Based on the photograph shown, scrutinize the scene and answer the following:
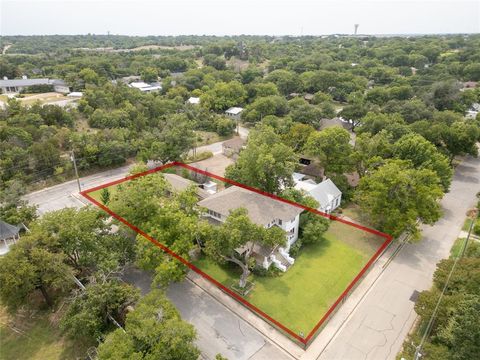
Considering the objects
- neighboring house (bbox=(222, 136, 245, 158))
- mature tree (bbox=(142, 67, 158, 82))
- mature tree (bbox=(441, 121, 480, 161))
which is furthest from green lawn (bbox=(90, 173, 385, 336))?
mature tree (bbox=(142, 67, 158, 82))

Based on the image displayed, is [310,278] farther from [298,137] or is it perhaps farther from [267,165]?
[298,137]

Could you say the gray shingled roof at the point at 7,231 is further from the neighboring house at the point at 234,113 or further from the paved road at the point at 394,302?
the neighboring house at the point at 234,113

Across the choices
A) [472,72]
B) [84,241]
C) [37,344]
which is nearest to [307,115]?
[84,241]

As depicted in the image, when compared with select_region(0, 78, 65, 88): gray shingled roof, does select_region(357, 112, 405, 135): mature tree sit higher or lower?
lower

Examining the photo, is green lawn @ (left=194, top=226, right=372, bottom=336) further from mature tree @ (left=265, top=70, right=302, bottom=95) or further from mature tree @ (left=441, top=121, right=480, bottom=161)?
mature tree @ (left=265, top=70, right=302, bottom=95)

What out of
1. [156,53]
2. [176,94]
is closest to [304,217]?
[176,94]

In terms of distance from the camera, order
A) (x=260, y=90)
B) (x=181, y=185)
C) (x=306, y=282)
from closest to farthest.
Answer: (x=306, y=282) → (x=181, y=185) → (x=260, y=90)
